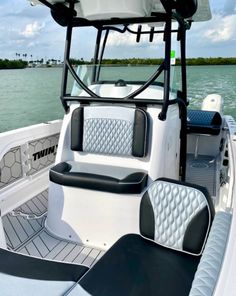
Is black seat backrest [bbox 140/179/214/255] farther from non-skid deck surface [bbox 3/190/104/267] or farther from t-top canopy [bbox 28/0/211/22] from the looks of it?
t-top canopy [bbox 28/0/211/22]

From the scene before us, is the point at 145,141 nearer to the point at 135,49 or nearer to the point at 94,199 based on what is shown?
the point at 94,199

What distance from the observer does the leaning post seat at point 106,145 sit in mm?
1846

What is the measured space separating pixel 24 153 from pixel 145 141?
98cm

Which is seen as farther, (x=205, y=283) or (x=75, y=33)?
(x=75, y=33)

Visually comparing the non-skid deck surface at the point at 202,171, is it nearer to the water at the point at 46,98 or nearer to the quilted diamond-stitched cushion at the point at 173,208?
the quilted diamond-stitched cushion at the point at 173,208

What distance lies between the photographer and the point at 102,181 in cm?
184

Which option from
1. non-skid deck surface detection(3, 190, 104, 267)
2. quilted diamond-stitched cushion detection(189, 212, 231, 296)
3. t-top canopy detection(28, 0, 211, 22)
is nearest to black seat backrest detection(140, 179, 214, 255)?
quilted diamond-stitched cushion detection(189, 212, 231, 296)

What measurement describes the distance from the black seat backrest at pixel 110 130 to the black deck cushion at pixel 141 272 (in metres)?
0.80

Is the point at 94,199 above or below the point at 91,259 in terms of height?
above

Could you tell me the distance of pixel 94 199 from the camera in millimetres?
1917

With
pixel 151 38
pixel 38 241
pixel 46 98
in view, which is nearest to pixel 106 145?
pixel 38 241

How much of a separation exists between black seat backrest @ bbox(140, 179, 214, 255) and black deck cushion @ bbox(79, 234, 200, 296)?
0.05 m

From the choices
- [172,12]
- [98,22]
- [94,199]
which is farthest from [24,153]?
[172,12]

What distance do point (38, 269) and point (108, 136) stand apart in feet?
3.79
